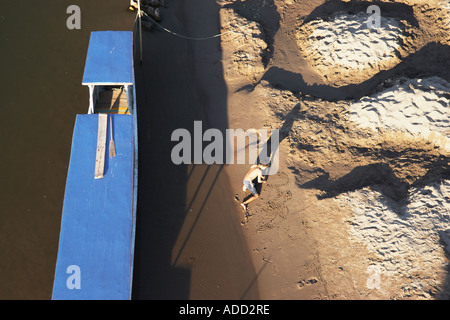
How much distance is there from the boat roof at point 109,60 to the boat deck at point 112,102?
105 centimetres

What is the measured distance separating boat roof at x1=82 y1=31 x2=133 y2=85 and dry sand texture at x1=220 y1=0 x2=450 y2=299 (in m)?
3.91

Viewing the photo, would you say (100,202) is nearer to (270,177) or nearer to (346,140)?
(270,177)

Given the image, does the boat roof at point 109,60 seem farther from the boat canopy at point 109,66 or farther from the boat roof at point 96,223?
the boat roof at point 96,223

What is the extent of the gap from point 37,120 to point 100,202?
213 inches

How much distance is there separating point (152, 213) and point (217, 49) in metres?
7.52

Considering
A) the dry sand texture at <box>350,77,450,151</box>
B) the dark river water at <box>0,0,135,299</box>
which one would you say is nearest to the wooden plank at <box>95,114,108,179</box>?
the dark river water at <box>0,0,135,299</box>

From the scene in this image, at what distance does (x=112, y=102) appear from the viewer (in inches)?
526

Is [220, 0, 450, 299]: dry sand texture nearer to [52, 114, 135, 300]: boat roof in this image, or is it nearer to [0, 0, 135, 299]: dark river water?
[52, 114, 135, 300]: boat roof

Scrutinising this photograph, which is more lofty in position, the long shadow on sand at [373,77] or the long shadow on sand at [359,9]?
the long shadow on sand at [359,9]

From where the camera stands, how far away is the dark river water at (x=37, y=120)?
1126 cm

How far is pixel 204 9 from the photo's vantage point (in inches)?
682

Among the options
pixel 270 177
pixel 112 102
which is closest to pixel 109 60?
pixel 112 102

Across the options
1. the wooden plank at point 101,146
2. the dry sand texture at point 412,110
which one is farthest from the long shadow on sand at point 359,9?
the wooden plank at point 101,146

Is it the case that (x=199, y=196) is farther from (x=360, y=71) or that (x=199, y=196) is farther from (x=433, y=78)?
(x=433, y=78)
